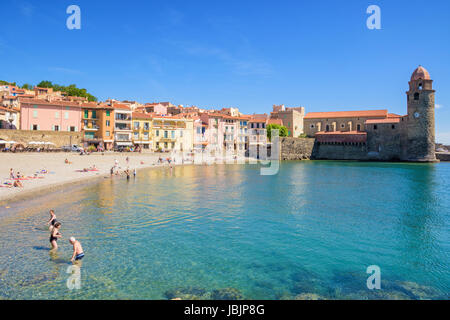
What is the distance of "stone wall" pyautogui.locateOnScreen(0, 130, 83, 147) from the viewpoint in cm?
4419

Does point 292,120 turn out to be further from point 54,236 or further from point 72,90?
point 54,236

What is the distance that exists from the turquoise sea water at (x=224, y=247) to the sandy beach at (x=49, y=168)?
1.94 m

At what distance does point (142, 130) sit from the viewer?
200 feet

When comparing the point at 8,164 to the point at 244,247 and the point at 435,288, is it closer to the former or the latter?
the point at 244,247

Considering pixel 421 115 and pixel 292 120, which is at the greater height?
pixel 292 120

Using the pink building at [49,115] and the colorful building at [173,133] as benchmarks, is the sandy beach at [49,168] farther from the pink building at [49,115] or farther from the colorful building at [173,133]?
the colorful building at [173,133]

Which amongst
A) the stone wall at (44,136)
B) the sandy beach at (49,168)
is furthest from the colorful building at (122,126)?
the sandy beach at (49,168)

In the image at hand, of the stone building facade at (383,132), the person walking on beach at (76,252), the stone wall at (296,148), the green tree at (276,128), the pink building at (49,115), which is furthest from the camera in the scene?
the green tree at (276,128)

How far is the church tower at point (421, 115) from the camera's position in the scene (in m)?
66.9

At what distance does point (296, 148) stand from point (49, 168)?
59.9 metres

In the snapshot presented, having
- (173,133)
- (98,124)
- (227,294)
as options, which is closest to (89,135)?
(98,124)

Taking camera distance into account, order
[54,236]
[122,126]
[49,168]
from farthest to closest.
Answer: [122,126] < [49,168] < [54,236]

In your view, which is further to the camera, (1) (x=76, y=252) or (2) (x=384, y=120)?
(2) (x=384, y=120)
